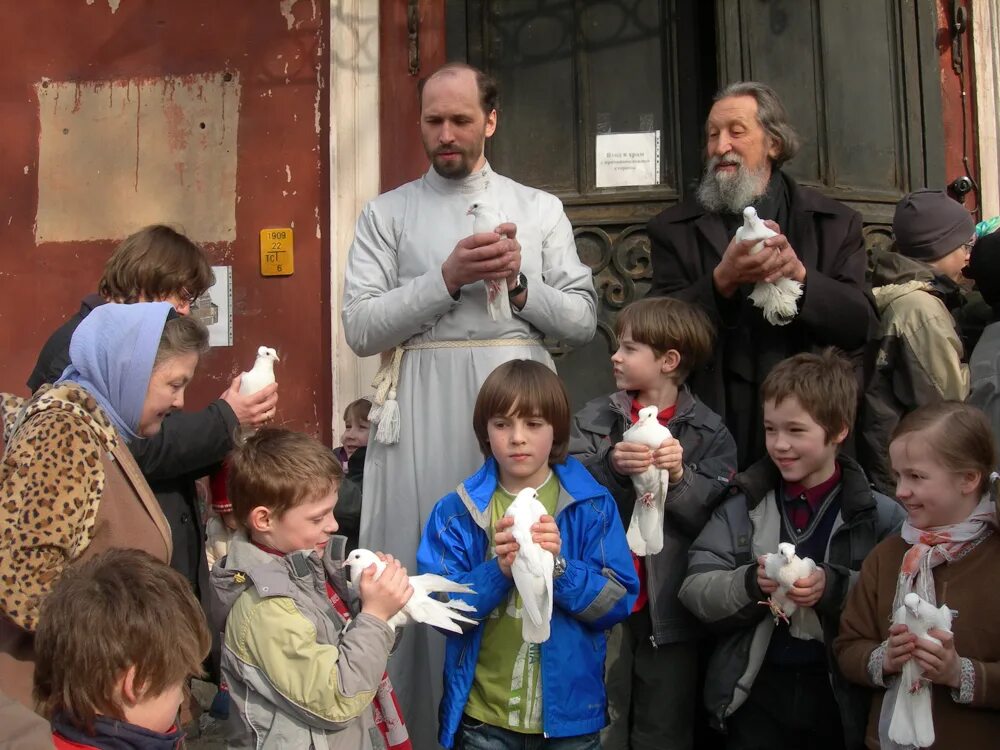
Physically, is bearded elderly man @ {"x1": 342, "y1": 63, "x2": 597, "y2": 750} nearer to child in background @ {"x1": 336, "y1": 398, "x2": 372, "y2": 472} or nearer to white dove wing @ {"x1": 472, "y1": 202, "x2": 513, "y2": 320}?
white dove wing @ {"x1": 472, "y1": 202, "x2": 513, "y2": 320}

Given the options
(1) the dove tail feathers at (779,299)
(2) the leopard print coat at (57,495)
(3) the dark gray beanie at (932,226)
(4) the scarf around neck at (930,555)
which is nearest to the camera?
(2) the leopard print coat at (57,495)

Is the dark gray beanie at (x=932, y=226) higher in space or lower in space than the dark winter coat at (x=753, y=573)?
higher

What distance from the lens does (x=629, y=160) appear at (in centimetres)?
539

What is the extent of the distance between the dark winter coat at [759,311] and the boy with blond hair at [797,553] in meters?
0.36

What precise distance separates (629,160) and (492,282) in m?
1.96

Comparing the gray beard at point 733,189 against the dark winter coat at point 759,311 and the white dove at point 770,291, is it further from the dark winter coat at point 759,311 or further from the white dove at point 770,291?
the white dove at point 770,291

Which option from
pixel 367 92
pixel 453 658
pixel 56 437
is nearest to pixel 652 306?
pixel 453 658

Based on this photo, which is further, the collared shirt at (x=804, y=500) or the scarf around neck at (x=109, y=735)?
the collared shirt at (x=804, y=500)

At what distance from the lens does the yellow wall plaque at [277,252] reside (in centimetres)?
561

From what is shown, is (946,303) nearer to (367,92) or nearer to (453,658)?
(453,658)

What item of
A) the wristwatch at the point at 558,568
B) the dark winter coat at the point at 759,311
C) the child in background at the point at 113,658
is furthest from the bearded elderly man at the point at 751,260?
the child in background at the point at 113,658

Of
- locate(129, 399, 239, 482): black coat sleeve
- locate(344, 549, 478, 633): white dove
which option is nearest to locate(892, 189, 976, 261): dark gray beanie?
locate(344, 549, 478, 633): white dove

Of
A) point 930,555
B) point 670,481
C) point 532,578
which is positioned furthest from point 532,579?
point 930,555

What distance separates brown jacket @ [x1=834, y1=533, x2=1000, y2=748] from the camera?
9.01ft
